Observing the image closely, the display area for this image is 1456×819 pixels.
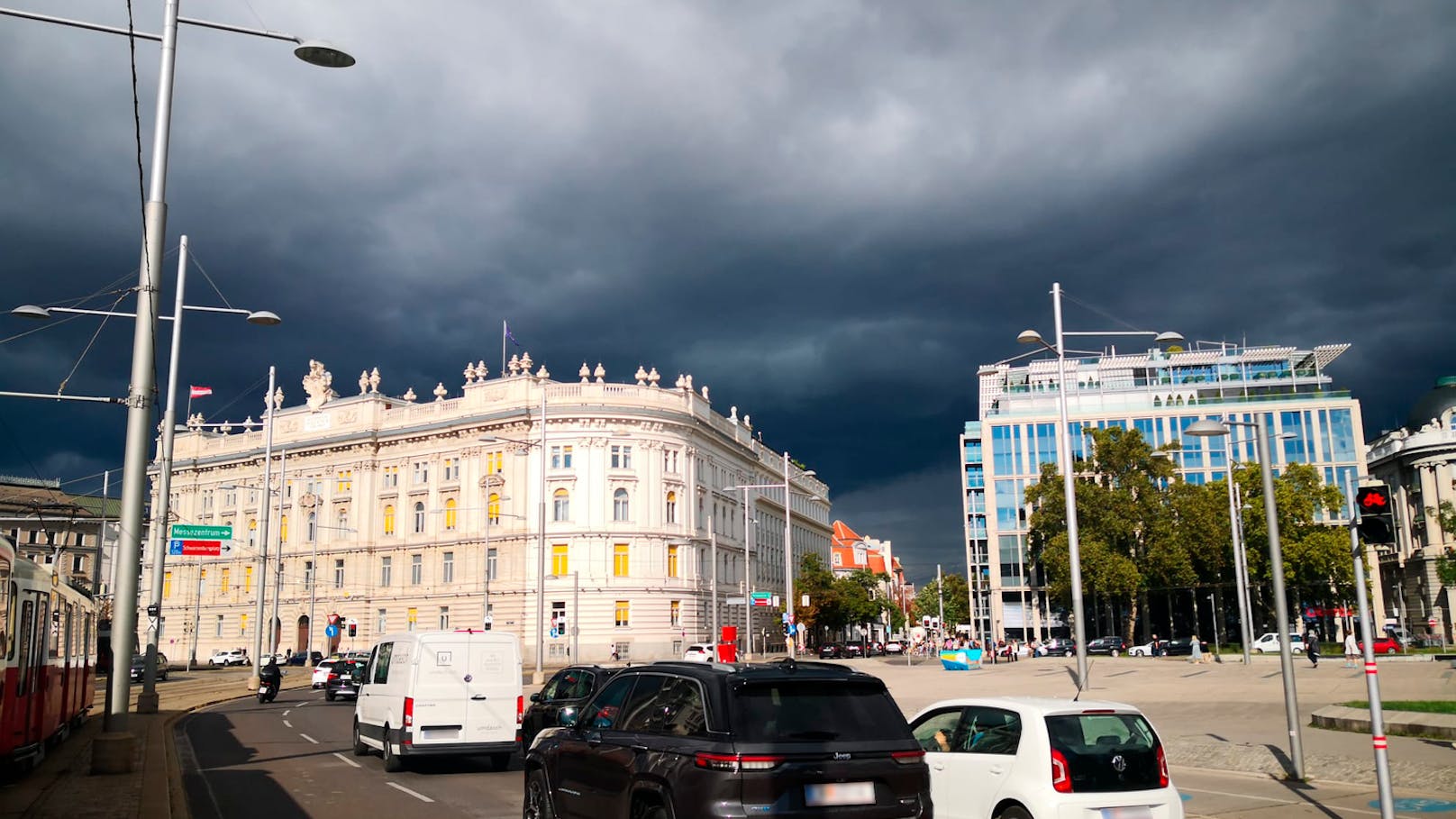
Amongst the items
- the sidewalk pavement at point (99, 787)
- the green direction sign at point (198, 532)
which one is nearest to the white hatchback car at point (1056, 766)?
the sidewalk pavement at point (99, 787)

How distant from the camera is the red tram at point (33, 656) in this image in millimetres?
14070

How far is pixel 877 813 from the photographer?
7.59 meters

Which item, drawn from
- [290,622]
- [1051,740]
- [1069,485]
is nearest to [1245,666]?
[1069,485]

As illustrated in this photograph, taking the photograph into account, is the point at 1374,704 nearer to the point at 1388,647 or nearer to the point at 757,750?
the point at 757,750

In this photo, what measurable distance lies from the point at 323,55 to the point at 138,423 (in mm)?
5934

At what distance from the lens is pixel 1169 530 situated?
6612 centimetres

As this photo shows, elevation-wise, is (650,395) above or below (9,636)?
above

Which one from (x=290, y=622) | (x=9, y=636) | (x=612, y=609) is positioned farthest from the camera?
(x=290, y=622)

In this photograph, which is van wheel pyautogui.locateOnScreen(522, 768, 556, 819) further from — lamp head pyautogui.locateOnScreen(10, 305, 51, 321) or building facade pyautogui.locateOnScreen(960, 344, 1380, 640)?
building facade pyautogui.locateOnScreen(960, 344, 1380, 640)

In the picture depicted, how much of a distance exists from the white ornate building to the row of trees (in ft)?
83.8

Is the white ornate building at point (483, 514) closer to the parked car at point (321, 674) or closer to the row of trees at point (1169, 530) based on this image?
the parked car at point (321, 674)

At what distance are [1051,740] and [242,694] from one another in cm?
4177

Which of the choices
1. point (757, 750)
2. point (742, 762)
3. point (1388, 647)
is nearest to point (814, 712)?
point (757, 750)

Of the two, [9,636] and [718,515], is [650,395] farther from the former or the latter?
[9,636]
